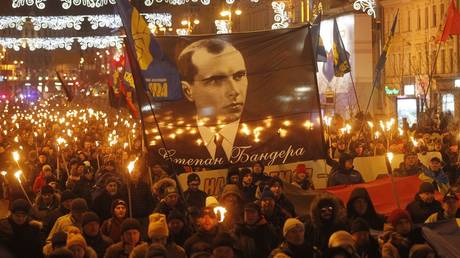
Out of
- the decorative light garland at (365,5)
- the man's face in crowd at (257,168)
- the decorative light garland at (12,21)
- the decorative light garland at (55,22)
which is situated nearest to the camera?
the man's face in crowd at (257,168)

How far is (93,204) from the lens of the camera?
1092 centimetres

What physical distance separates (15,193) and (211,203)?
5.15 metres

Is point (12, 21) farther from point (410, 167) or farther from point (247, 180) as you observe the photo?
point (247, 180)

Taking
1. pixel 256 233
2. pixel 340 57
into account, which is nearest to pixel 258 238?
pixel 256 233

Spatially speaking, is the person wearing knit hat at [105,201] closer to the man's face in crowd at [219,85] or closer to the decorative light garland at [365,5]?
the man's face in crowd at [219,85]

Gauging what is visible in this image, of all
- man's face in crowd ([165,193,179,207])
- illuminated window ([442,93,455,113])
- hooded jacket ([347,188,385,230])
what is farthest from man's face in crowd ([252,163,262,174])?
illuminated window ([442,93,455,113])

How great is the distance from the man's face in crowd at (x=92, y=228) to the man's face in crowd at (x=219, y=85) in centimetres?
273

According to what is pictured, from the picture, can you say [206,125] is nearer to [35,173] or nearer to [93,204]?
[93,204]

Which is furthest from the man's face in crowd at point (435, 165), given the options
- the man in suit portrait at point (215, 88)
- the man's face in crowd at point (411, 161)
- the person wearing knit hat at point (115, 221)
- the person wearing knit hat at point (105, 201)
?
the person wearing knit hat at point (115, 221)

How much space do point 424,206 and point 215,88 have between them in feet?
9.33

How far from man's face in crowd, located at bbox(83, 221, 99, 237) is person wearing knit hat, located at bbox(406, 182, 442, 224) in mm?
3108

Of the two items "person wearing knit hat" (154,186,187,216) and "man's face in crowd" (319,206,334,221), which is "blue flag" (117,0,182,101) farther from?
"man's face in crowd" (319,206,334,221)

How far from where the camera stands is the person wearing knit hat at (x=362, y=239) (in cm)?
790

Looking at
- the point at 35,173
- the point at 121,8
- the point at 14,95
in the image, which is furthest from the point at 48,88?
the point at 121,8
